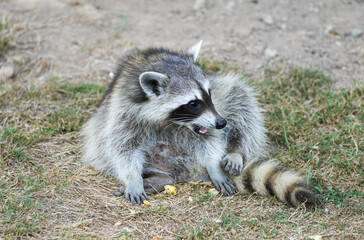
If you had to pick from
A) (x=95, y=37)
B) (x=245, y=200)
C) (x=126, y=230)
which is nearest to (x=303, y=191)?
(x=245, y=200)

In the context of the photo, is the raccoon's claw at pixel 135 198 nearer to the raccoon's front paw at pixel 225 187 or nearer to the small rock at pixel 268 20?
the raccoon's front paw at pixel 225 187

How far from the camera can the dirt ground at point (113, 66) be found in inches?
109

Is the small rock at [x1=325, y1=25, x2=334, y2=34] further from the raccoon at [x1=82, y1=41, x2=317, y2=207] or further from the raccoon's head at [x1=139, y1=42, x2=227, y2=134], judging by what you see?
the raccoon's head at [x1=139, y1=42, x2=227, y2=134]

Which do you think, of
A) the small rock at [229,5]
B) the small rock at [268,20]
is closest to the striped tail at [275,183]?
the small rock at [268,20]

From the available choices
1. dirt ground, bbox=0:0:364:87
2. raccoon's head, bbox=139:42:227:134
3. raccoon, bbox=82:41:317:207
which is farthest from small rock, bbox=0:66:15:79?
raccoon's head, bbox=139:42:227:134

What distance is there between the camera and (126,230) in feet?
8.87

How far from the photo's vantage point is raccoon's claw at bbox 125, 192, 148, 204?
10.2 ft

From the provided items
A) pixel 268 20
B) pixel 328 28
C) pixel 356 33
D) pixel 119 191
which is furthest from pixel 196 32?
pixel 119 191

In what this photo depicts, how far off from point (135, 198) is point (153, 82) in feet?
2.68

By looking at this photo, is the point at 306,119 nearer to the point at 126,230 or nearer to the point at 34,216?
the point at 126,230

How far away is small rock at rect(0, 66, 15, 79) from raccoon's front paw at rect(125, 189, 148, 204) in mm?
2042

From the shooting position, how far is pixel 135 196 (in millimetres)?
3117

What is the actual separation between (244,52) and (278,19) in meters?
0.81

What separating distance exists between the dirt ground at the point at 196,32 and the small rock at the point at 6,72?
22cm
